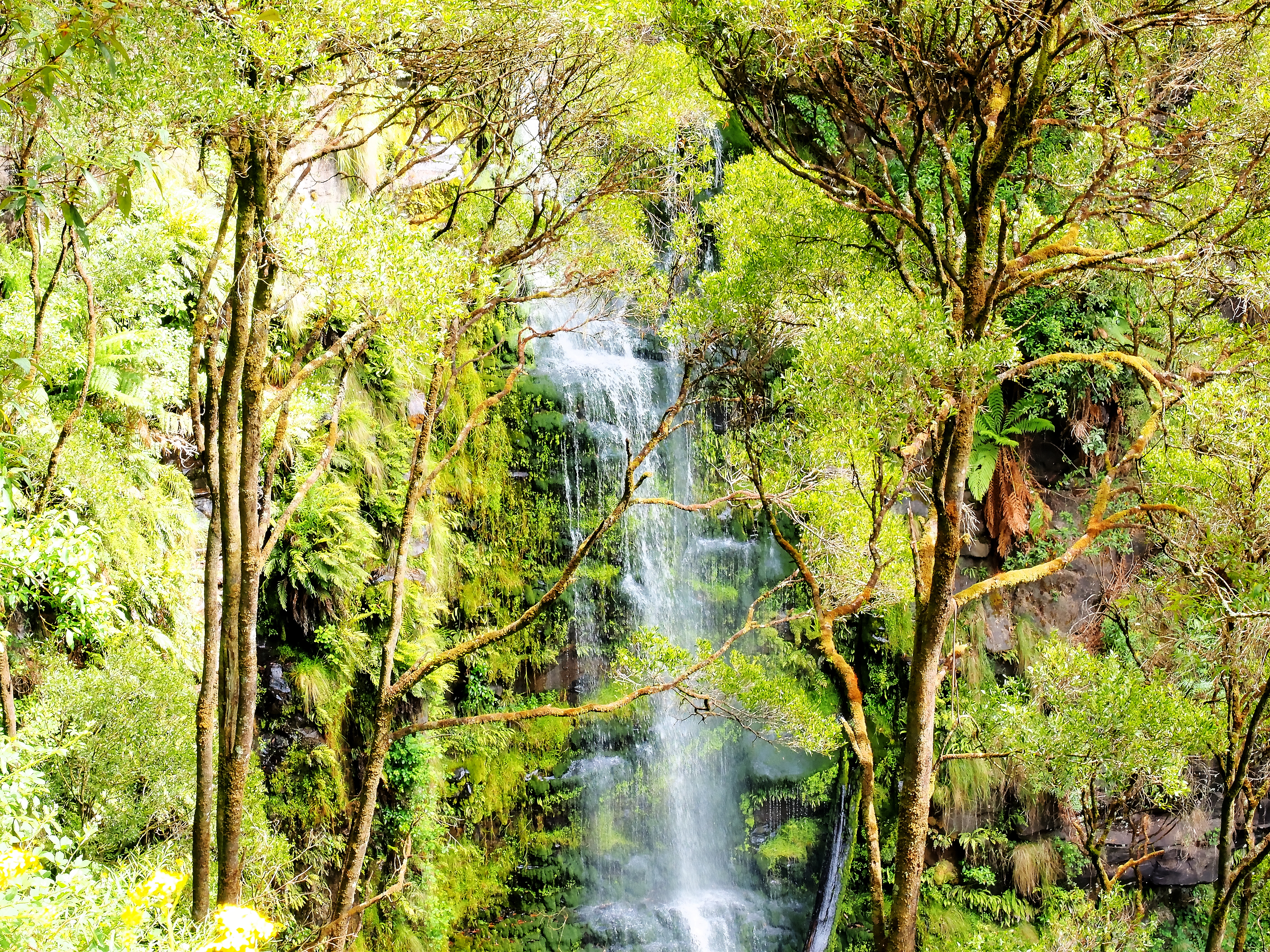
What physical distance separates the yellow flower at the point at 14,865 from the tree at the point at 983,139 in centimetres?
404

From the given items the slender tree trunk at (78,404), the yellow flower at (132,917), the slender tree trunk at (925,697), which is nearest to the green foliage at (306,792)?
the slender tree trunk at (78,404)

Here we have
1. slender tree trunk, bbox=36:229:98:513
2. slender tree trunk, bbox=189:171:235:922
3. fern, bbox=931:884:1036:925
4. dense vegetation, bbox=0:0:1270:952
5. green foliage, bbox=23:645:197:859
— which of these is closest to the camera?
slender tree trunk, bbox=189:171:235:922

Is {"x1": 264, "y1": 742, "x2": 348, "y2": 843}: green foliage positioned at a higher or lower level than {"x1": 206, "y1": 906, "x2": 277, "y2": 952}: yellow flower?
lower

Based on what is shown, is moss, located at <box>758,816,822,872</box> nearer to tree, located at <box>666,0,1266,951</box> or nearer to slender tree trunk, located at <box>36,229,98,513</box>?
tree, located at <box>666,0,1266,951</box>

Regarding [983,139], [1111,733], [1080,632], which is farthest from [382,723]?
[1080,632]

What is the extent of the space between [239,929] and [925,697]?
3700 mm

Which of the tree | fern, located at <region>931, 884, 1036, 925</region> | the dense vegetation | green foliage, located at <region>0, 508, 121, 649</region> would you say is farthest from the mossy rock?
fern, located at <region>931, 884, 1036, 925</region>

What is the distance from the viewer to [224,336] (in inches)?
297

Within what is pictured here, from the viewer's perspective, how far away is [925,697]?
5012 mm

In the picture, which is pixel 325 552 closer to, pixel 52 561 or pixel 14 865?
pixel 52 561

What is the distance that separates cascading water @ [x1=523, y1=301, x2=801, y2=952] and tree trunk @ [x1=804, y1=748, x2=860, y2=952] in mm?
279

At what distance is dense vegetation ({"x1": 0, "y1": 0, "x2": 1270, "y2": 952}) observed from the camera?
441 cm

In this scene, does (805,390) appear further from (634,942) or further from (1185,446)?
(634,942)

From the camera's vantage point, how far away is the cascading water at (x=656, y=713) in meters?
10.9
